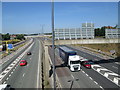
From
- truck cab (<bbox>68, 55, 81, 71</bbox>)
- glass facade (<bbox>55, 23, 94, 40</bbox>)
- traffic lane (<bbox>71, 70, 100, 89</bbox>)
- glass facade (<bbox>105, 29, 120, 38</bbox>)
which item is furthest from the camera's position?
glass facade (<bbox>105, 29, 120, 38</bbox>)

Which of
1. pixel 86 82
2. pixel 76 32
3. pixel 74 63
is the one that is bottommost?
pixel 86 82

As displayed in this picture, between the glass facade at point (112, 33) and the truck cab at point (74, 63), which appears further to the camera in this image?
the glass facade at point (112, 33)

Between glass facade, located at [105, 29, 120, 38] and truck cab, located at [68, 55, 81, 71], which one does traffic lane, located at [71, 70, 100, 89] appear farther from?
glass facade, located at [105, 29, 120, 38]

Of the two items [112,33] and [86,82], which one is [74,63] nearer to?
[86,82]

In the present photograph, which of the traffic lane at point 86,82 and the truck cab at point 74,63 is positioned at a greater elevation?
the truck cab at point 74,63

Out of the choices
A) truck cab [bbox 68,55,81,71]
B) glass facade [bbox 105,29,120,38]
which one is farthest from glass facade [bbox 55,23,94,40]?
truck cab [bbox 68,55,81,71]

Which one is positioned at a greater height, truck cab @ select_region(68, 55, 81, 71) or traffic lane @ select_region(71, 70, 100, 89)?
truck cab @ select_region(68, 55, 81, 71)

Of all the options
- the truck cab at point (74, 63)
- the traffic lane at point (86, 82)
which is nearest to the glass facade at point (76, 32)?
the truck cab at point (74, 63)

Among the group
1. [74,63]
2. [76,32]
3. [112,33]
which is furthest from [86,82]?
[112,33]

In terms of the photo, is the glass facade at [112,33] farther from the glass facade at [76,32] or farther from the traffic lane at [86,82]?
the traffic lane at [86,82]

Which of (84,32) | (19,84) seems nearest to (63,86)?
(19,84)

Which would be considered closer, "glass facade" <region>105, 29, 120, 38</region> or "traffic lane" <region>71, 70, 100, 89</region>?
"traffic lane" <region>71, 70, 100, 89</region>

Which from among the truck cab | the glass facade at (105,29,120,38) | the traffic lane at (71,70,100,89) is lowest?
the traffic lane at (71,70,100,89)

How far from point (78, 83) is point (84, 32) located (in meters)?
12.8
